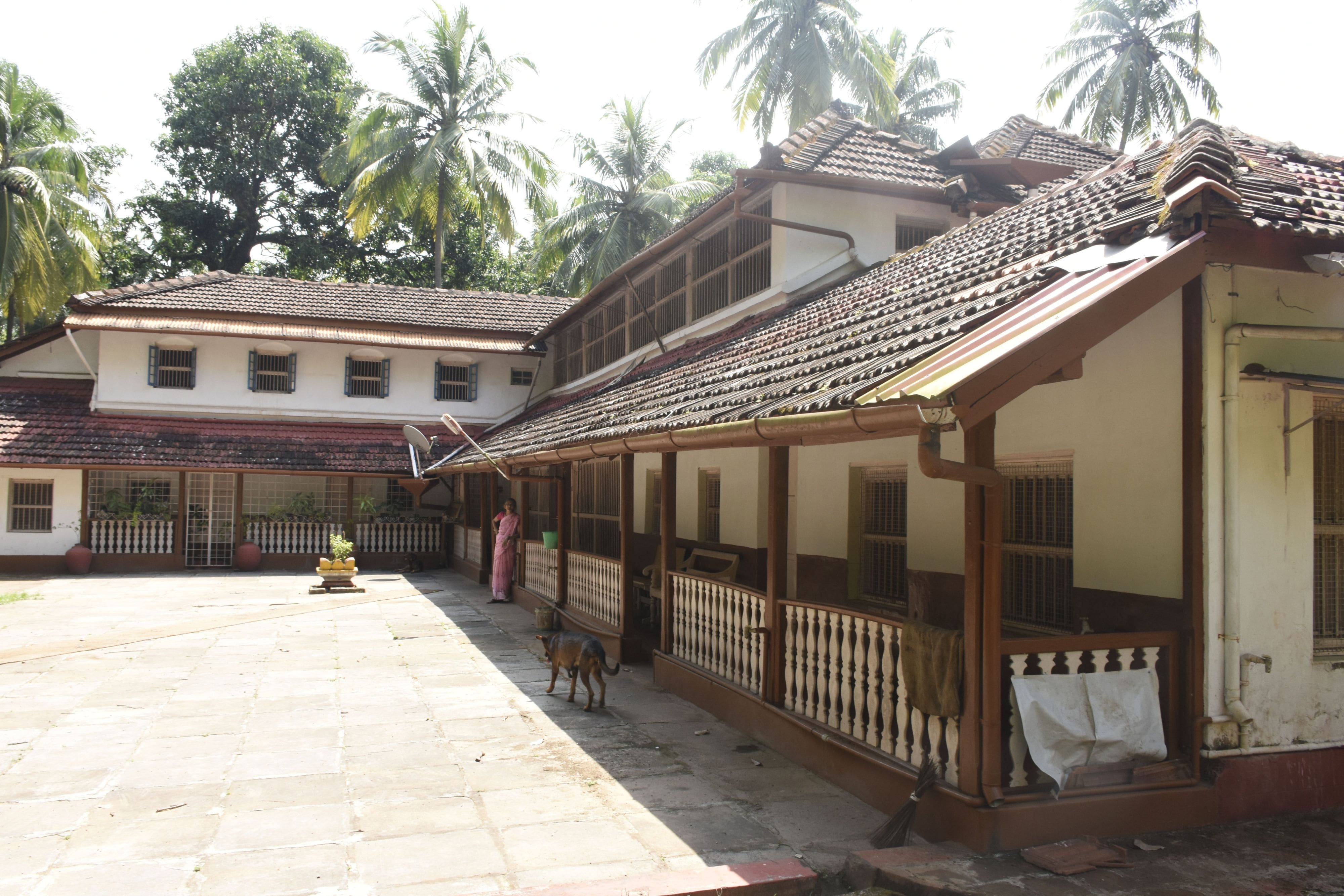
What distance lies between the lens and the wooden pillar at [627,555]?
9.84m

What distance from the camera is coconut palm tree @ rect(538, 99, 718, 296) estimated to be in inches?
1262

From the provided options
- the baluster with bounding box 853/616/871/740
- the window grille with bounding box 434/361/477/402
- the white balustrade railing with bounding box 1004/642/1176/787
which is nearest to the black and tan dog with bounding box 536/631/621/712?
the baluster with bounding box 853/616/871/740

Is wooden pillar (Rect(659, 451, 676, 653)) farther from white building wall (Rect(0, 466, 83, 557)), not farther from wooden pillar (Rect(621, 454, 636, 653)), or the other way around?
white building wall (Rect(0, 466, 83, 557))

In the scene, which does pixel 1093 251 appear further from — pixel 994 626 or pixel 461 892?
pixel 461 892

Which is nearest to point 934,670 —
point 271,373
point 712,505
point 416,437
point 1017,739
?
point 1017,739

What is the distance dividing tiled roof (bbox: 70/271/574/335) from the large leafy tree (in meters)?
13.4

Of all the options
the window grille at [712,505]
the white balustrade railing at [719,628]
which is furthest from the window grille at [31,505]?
the white balustrade railing at [719,628]

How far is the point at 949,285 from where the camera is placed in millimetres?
7016

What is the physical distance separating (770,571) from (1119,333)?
110 inches

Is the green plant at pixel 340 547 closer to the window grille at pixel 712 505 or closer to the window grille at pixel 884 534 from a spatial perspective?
the window grille at pixel 712 505

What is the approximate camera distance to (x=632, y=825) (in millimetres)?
5227

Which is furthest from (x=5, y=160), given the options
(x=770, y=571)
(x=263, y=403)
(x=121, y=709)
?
(x=770, y=571)

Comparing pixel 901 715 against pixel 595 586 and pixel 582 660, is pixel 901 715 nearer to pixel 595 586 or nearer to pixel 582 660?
pixel 582 660

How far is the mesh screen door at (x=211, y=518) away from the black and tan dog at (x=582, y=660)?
15.9 meters
